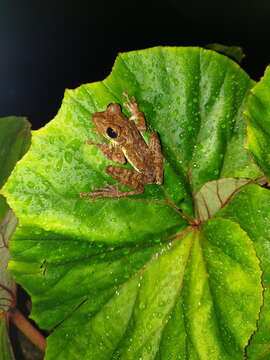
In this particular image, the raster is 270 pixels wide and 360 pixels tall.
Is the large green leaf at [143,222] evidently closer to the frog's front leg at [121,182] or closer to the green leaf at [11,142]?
the frog's front leg at [121,182]

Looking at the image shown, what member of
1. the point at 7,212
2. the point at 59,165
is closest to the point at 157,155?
the point at 59,165

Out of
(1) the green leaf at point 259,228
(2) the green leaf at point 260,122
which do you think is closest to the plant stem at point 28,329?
(1) the green leaf at point 259,228

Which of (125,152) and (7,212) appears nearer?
(125,152)

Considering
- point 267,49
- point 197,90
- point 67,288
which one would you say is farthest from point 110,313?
point 267,49

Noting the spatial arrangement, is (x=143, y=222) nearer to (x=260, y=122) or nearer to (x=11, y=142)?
(x=260, y=122)

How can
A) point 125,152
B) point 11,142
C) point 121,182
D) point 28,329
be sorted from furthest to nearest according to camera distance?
1. point 11,142
2. point 28,329
3. point 125,152
4. point 121,182

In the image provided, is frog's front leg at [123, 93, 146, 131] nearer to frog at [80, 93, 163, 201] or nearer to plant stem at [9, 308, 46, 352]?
frog at [80, 93, 163, 201]
